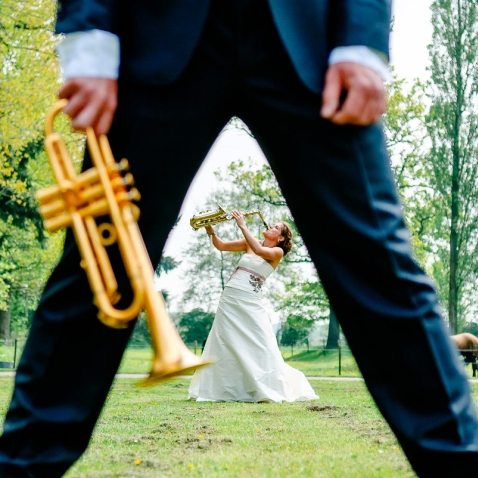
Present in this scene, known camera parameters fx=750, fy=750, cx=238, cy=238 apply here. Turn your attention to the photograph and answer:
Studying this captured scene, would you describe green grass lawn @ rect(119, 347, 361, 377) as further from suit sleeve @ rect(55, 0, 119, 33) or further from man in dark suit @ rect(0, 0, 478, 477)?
suit sleeve @ rect(55, 0, 119, 33)

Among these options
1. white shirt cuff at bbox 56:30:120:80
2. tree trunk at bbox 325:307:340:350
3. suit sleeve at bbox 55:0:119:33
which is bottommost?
tree trunk at bbox 325:307:340:350

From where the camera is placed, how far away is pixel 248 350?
28.4 feet

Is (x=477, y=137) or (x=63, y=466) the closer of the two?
(x=63, y=466)

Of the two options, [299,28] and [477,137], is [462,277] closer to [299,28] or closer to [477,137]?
[477,137]

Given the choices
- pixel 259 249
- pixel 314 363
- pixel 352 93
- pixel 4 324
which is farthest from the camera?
pixel 4 324

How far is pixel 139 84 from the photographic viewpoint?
5.69 ft

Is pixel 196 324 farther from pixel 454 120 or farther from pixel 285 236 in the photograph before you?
pixel 285 236

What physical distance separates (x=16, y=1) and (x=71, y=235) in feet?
53.9

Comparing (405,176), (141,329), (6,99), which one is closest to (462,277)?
(405,176)

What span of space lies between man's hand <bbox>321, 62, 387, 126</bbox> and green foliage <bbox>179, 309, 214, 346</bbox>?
142ft

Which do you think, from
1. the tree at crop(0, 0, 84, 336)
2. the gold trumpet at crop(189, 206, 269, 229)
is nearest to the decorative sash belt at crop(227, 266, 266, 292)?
the gold trumpet at crop(189, 206, 269, 229)

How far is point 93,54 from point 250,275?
23.9 feet

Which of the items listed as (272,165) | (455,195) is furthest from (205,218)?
(455,195)

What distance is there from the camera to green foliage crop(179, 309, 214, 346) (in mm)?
45250
